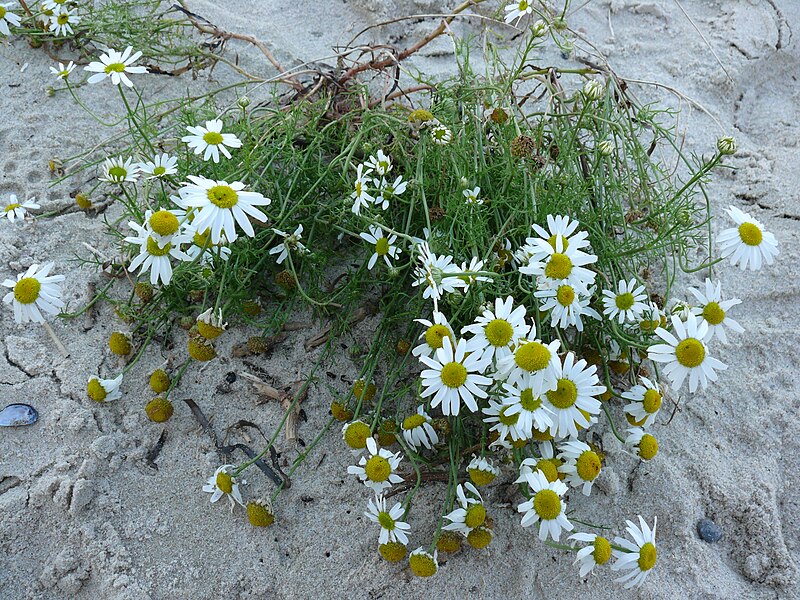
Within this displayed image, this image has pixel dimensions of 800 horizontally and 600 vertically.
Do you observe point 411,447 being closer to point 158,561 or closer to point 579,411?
point 579,411

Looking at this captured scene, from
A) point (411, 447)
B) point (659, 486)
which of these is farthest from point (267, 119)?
point (659, 486)

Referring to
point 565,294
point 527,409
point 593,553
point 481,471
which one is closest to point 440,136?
point 565,294

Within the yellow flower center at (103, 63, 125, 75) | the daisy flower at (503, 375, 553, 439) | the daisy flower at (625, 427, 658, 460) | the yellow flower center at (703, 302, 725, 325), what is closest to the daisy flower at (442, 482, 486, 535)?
the daisy flower at (503, 375, 553, 439)

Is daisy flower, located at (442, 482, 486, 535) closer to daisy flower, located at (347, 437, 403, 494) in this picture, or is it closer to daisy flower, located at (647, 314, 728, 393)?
daisy flower, located at (347, 437, 403, 494)

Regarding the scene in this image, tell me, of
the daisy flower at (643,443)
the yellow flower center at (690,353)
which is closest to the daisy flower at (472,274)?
the yellow flower center at (690,353)

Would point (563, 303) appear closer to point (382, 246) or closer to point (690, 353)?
point (690, 353)

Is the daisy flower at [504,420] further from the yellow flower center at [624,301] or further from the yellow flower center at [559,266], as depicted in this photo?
the yellow flower center at [624,301]

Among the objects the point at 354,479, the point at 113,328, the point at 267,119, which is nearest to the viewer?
the point at 354,479
